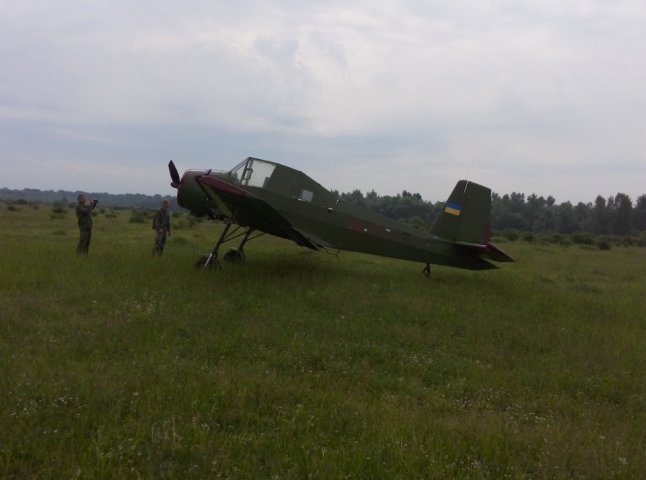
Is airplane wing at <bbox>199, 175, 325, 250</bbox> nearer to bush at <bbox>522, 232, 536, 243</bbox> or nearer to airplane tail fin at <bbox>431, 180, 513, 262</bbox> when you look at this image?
airplane tail fin at <bbox>431, 180, 513, 262</bbox>

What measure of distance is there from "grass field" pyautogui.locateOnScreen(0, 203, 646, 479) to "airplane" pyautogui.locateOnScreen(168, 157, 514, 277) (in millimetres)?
1811

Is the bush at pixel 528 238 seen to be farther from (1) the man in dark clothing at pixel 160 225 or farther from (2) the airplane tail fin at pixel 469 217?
(1) the man in dark clothing at pixel 160 225

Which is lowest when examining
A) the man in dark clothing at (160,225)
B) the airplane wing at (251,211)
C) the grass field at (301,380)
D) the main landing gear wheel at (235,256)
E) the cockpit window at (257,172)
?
the grass field at (301,380)

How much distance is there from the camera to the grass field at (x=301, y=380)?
3395 mm

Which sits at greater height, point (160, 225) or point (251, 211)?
point (251, 211)

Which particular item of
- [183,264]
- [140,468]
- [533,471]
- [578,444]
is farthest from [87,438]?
[183,264]

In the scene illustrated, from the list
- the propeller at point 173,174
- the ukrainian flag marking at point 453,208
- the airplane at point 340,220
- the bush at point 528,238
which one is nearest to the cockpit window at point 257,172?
the airplane at point 340,220

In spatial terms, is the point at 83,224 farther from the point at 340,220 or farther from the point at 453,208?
the point at 453,208

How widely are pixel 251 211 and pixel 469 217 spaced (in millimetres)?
5333

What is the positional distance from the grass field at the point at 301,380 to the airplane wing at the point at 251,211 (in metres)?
1.18

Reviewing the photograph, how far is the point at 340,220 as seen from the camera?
439 inches

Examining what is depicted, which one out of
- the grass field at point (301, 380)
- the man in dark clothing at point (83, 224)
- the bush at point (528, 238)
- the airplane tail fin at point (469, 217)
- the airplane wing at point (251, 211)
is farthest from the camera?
the bush at point (528, 238)

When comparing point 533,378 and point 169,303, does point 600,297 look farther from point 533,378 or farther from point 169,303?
point 169,303

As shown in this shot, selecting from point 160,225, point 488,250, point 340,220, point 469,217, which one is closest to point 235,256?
point 160,225
